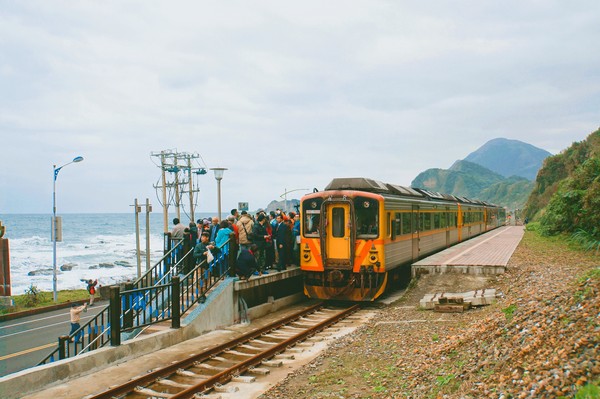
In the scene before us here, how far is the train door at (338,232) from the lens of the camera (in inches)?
556

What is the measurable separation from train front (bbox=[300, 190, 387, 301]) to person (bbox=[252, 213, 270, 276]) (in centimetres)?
119

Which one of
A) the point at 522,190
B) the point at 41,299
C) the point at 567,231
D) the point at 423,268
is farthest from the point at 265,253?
the point at 522,190

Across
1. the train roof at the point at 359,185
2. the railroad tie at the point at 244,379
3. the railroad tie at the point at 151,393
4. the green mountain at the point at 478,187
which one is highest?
the green mountain at the point at 478,187

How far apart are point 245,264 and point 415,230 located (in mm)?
6914

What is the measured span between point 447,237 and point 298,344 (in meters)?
14.3

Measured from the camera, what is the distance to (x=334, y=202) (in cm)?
1422

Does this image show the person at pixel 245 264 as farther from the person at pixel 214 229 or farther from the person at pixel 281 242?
the person at pixel 214 229

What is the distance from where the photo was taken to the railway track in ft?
25.4

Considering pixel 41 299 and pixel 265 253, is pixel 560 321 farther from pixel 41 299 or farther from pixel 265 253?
pixel 41 299

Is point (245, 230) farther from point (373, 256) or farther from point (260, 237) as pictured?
point (373, 256)

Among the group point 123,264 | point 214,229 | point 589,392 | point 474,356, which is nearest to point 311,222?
point 214,229

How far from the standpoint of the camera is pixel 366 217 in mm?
14039

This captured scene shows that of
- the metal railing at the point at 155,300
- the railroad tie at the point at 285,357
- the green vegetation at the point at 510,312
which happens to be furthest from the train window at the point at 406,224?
the green vegetation at the point at 510,312

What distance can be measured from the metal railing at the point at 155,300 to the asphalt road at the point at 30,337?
94 cm
